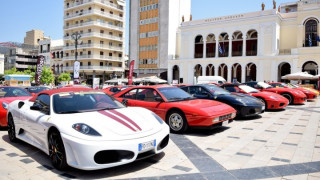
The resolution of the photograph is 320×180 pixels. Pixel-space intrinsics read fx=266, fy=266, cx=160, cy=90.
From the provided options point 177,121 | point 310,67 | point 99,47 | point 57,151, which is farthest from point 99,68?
point 57,151

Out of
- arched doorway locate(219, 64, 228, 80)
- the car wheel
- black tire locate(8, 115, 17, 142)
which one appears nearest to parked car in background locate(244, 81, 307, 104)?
black tire locate(8, 115, 17, 142)

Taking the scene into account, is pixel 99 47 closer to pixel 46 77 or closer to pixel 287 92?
pixel 46 77

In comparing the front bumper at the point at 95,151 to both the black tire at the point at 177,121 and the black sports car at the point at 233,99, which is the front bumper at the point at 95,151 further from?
the black sports car at the point at 233,99

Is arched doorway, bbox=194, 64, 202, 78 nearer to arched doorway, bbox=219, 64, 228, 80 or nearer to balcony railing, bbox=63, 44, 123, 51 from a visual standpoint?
arched doorway, bbox=219, 64, 228, 80

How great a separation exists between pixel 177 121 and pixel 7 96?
5716 millimetres

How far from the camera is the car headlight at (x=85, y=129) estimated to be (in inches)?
164

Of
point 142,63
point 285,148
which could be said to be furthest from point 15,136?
point 142,63

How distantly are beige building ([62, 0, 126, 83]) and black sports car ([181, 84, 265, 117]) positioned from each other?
4830cm

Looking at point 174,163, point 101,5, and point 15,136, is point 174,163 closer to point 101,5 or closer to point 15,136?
point 15,136

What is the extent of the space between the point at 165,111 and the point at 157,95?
63 cm

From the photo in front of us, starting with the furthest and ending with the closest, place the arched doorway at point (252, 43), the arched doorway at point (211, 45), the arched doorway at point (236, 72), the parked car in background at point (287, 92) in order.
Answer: the arched doorway at point (211, 45)
the arched doorway at point (236, 72)
the arched doorway at point (252, 43)
the parked car in background at point (287, 92)

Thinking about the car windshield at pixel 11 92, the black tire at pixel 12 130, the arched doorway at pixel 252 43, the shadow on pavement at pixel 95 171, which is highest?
the arched doorway at pixel 252 43

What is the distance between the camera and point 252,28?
1534 inches

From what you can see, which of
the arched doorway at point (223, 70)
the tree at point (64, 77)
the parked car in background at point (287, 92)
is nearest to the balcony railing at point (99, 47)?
the tree at point (64, 77)
